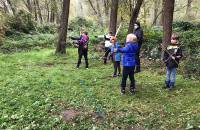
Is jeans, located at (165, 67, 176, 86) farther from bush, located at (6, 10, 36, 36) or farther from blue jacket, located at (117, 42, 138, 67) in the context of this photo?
bush, located at (6, 10, 36, 36)

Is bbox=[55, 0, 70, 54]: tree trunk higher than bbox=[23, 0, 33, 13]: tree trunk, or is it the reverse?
bbox=[23, 0, 33, 13]: tree trunk

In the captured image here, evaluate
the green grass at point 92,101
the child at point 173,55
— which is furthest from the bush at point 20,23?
the child at point 173,55

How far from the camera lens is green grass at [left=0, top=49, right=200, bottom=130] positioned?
1062cm

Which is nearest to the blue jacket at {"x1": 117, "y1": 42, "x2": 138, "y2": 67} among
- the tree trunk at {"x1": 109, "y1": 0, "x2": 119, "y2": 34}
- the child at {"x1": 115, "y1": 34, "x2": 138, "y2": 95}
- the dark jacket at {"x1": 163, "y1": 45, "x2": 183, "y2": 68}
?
the child at {"x1": 115, "y1": 34, "x2": 138, "y2": 95}

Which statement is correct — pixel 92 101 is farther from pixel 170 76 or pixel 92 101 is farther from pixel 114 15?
pixel 114 15

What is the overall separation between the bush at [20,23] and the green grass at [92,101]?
13443mm

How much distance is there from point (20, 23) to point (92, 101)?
68.3 feet

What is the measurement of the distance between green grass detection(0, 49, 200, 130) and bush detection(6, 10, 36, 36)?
13.4 metres

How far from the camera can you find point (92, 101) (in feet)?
41.1

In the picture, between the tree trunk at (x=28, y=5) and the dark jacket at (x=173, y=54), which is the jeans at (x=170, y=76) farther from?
the tree trunk at (x=28, y=5)

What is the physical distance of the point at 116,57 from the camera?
16688 millimetres

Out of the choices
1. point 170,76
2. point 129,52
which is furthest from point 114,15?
point 129,52

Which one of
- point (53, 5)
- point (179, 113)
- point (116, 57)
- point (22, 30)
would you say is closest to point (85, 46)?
point (116, 57)

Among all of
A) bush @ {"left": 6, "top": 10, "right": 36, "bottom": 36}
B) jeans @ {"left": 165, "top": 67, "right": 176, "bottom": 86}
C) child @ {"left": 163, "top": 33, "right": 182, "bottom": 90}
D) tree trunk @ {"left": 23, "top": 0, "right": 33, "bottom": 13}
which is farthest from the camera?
tree trunk @ {"left": 23, "top": 0, "right": 33, "bottom": 13}
